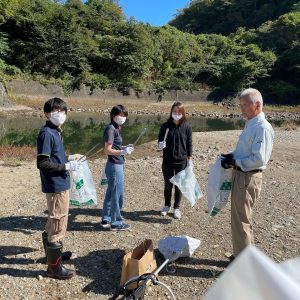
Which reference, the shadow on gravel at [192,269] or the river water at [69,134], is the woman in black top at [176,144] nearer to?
the shadow on gravel at [192,269]

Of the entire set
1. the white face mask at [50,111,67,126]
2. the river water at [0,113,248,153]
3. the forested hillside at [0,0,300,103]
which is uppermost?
the forested hillside at [0,0,300,103]

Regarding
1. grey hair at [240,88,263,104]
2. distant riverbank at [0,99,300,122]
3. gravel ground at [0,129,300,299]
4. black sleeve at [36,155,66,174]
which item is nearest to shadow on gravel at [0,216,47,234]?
gravel ground at [0,129,300,299]

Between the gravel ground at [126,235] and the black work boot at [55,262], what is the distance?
0.28 ft

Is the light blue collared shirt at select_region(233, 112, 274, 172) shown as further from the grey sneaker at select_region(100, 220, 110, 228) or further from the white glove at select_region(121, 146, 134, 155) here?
the grey sneaker at select_region(100, 220, 110, 228)

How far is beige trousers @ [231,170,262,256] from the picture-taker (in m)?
4.05

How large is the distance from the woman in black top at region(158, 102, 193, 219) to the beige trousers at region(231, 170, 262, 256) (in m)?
1.77

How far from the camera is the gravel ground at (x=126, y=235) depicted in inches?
159

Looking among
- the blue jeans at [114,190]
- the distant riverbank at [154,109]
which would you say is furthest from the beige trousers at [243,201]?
the distant riverbank at [154,109]

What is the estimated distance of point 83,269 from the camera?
435 centimetres

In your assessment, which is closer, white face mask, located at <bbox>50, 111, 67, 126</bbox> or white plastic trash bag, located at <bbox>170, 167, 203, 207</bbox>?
white face mask, located at <bbox>50, 111, 67, 126</bbox>

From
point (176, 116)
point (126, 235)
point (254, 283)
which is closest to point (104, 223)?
point (126, 235)

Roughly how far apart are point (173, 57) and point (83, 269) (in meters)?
44.0

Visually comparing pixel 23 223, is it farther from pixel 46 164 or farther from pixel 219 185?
pixel 219 185

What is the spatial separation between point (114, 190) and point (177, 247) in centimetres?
123
